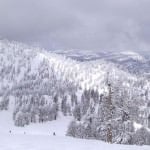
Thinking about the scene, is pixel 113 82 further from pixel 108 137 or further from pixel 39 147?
pixel 39 147

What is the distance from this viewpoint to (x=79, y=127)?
104 metres

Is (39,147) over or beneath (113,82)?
beneath

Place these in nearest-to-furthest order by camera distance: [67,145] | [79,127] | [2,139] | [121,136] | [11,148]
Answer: [11,148] < [67,145] < [2,139] < [121,136] < [79,127]

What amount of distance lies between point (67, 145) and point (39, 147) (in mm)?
3001

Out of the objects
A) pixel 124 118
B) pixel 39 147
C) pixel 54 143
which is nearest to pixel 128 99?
pixel 124 118

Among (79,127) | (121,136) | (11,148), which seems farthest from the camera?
(79,127)

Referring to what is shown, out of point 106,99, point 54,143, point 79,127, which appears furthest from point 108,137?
point 79,127

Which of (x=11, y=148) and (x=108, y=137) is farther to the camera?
(x=108, y=137)

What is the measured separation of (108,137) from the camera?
4566 cm

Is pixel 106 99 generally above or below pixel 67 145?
above

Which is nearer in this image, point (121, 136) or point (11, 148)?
point (11, 148)

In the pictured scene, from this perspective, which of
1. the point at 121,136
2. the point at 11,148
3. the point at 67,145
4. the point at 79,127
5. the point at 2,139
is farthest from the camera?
the point at 79,127

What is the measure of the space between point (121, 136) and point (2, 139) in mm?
17872

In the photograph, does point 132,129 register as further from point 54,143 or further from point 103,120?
point 54,143
